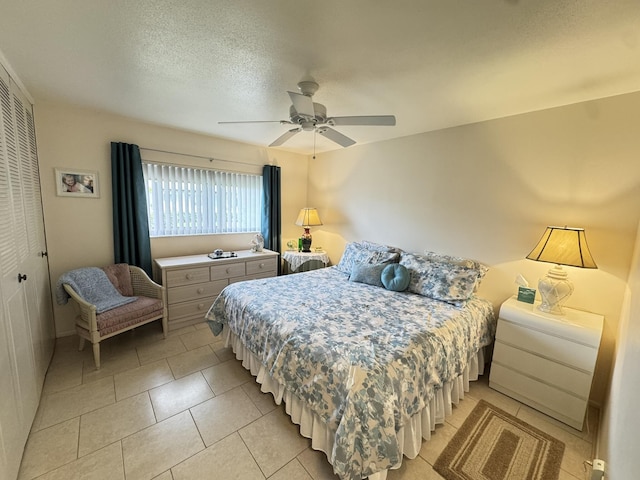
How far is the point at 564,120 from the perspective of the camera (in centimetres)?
207

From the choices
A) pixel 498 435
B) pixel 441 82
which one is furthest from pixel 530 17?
pixel 498 435

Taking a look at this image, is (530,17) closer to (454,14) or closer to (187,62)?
(454,14)

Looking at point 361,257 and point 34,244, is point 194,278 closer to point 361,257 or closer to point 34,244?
point 34,244

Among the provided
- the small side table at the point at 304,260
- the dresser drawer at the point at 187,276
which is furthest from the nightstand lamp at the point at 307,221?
the dresser drawer at the point at 187,276

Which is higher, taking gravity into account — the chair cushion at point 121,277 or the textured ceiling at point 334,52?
the textured ceiling at point 334,52

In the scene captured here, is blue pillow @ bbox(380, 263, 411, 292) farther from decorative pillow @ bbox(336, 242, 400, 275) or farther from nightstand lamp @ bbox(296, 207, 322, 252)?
nightstand lamp @ bbox(296, 207, 322, 252)

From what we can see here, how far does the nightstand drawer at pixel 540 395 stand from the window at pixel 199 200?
3519mm

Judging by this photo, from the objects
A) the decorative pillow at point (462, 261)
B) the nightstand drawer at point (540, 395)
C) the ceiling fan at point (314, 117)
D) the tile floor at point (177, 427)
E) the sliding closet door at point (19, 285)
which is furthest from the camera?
the decorative pillow at point (462, 261)

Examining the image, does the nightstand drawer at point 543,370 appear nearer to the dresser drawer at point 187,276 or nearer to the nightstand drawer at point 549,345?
the nightstand drawer at point 549,345

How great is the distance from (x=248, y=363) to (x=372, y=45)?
2.50 metres

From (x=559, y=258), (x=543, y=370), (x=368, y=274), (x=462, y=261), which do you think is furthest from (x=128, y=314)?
(x=559, y=258)

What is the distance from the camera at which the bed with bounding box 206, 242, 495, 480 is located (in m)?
1.26

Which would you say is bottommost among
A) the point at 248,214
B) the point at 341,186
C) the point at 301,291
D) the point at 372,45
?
the point at 301,291

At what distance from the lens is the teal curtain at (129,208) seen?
2807 millimetres
